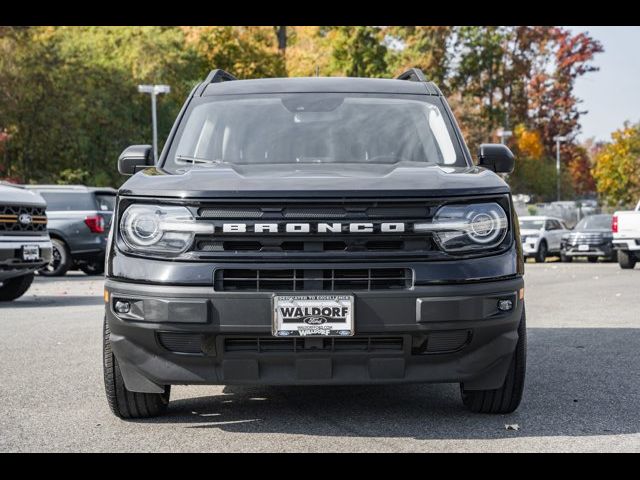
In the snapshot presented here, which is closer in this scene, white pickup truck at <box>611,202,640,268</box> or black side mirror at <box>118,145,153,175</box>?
black side mirror at <box>118,145,153,175</box>

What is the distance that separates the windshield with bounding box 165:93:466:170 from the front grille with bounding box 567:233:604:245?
88.5ft

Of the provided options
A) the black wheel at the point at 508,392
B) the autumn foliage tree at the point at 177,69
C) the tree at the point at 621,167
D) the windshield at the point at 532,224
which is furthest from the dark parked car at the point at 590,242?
the black wheel at the point at 508,392

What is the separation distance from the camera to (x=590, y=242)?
32.8 meters

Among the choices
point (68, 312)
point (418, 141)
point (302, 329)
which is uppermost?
point (418, 141)

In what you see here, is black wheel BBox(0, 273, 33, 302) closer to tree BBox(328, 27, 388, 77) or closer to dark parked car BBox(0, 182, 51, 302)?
dark parked car BBox(0, 182, 51, 302)

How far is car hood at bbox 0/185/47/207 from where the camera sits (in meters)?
13.2

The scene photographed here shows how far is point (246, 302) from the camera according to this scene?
509 centimetres

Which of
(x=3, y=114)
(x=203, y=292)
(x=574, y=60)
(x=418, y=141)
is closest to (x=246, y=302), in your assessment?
(x=203, y=292)

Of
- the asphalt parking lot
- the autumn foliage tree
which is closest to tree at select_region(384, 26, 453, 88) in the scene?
the autumn foliage tree

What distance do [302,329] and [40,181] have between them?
40.4 meters

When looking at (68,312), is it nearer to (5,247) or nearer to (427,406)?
(5,247)

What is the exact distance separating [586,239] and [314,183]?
28.8 m

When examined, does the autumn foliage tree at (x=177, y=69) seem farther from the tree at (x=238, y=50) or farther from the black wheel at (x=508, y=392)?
the black wheel at (x=508, y=392)

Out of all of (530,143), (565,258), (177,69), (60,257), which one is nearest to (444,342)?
(60,257)
